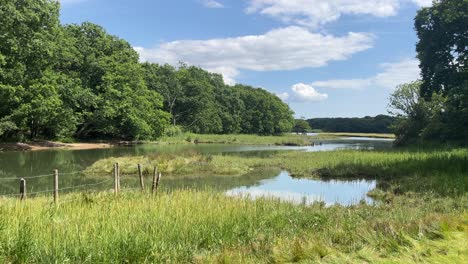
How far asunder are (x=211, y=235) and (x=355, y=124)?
169 m

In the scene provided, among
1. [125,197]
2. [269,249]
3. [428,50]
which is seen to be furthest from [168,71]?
[269,249]

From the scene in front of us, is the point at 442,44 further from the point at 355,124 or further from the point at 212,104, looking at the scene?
the point at 355,124

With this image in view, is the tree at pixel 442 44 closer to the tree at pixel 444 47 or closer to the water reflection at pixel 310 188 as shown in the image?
the tree at pixel 444 47

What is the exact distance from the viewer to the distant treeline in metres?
158

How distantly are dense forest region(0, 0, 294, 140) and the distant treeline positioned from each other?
276 feet

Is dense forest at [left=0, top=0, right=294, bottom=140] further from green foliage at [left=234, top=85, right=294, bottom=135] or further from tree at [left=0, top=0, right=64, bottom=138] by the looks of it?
green foliage at [left=234, top=85, right=294, bottom=135]

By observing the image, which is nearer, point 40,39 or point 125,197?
point 125,197

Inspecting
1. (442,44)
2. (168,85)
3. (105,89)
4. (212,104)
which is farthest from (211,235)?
(212,104)

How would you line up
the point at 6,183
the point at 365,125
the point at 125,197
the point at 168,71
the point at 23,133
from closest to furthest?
the point at 125,197 → the point at 6,183 → the point at 23,133 → the point at 168,71 → the point at 365,125

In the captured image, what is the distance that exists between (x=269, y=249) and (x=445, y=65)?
33.5m

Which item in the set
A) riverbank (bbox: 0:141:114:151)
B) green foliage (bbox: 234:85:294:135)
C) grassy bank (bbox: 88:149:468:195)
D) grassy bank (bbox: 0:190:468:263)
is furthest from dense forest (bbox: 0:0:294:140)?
grassy bank (bbox: 0:190:468:263)

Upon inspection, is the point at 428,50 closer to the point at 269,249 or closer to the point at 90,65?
the point at 269,249

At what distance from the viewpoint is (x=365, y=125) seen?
165 m

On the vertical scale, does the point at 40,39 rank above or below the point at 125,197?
above
